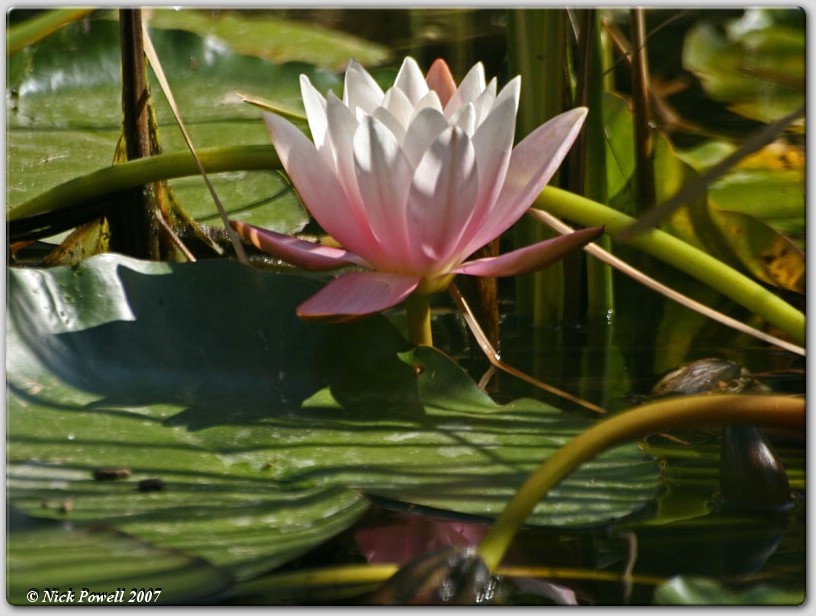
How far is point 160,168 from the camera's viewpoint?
2.97ft

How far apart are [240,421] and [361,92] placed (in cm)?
30

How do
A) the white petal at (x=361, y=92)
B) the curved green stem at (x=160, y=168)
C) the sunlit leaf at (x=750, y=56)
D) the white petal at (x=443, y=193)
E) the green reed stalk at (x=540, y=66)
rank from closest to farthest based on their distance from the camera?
the white petal at (x=443, y=193) < the white petal at (x=361, y=92) < the curved green stem at (x=160, y=168) < the green reed stalk at (x=540, y=66) < the sunlit leaf at (x=750, y=56)

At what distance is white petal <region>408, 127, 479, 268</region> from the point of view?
0.69m

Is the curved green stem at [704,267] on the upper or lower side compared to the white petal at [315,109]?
lower

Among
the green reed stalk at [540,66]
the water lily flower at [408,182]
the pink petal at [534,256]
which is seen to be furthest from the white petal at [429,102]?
the green reed stalk at [540,66]

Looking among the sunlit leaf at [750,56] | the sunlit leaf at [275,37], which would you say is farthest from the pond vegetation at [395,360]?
the sunlit leaf at [275,37]

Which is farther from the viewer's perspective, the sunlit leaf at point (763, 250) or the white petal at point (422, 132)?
the sunlit leaf at point (763, 250)

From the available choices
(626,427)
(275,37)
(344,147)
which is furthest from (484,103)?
(275,37)

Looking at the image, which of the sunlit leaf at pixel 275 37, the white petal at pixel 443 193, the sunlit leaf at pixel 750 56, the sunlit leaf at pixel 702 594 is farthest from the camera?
the sunlit leaf at pixel 275 37

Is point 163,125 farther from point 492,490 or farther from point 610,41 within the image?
point 492,490

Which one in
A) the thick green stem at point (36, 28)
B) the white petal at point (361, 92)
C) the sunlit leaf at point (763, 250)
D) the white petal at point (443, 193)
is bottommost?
the sunlit leaf at point (763, 250)

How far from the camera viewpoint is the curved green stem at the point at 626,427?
1.82 ft

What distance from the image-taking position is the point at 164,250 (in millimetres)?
1061

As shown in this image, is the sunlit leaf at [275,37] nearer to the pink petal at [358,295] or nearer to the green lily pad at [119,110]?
the green lily pad at [119,110]
